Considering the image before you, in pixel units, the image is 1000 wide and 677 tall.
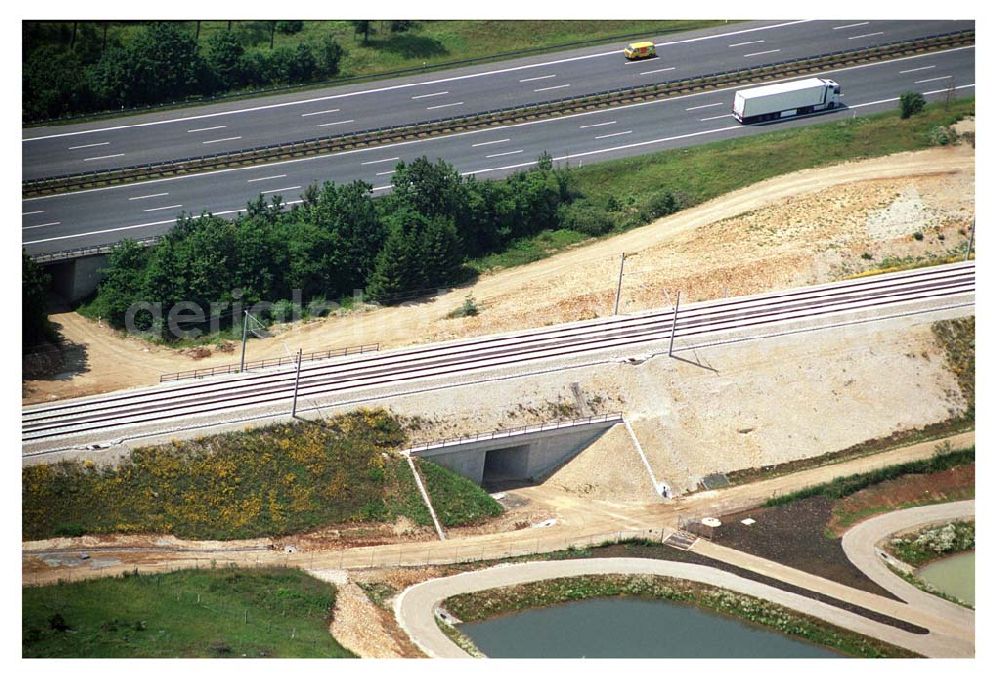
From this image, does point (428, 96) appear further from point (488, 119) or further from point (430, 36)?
point (430, 36)

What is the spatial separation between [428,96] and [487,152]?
32.8 feet

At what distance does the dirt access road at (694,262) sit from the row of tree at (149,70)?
86.7ft

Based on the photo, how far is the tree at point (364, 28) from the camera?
156375 millimetres

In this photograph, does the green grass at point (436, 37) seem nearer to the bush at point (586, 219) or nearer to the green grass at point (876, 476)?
the bush at point (586, 219)

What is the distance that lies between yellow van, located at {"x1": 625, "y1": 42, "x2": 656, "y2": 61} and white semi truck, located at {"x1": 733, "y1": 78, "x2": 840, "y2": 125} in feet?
35.5

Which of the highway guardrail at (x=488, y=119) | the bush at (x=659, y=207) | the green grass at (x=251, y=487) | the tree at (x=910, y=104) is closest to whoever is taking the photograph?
the green grass at (x=251, y=487)

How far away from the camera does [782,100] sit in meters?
150

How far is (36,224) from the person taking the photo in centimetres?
13038

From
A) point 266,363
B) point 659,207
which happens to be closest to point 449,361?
point 266,363

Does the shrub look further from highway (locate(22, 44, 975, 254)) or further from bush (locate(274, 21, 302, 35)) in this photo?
bush (locate(274, 21, 302, 35))

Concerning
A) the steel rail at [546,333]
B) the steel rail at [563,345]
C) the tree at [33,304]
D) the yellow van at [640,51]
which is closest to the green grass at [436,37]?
the yellow van at [640,51]

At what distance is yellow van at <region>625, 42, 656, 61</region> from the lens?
511 ft

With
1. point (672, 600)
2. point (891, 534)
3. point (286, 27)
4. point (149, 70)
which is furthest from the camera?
point (286, 27)

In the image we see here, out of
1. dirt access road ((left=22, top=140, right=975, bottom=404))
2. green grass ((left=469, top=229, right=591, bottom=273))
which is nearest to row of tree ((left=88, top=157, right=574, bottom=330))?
green grass ((left=469, top=229, right=591, bottom=273))
